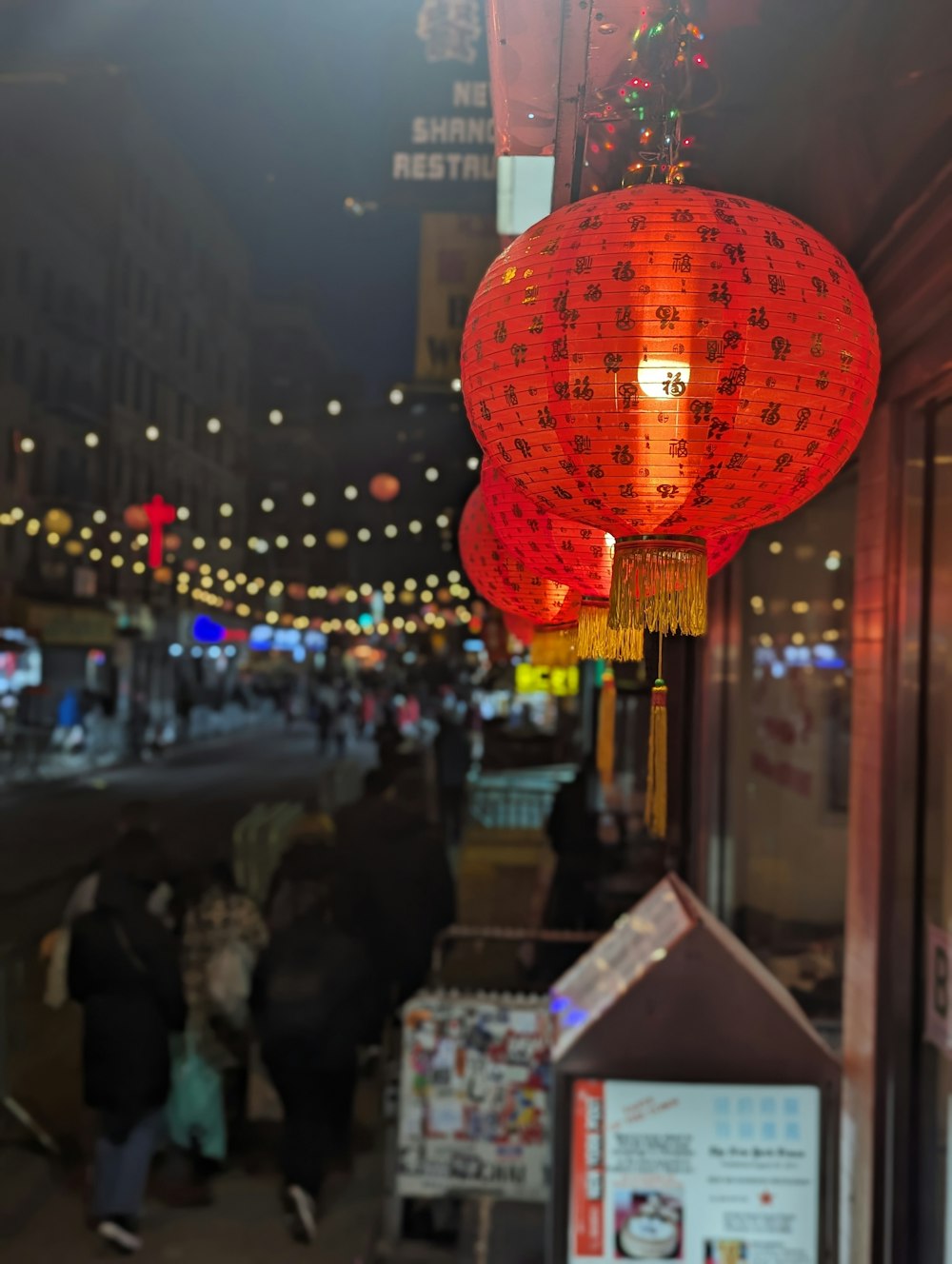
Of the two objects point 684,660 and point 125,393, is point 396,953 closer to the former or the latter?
point 684,660

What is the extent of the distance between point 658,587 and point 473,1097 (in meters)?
3.54

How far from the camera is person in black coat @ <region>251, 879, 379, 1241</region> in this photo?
18.6 feet

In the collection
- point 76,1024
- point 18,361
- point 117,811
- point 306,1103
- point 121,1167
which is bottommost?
point 117,811

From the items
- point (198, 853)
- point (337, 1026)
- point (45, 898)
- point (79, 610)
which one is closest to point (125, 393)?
point (79, 610)

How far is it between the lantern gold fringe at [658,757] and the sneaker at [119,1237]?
4.61 meters

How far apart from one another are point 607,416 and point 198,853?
52.7ft

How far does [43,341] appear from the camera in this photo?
1265 inches

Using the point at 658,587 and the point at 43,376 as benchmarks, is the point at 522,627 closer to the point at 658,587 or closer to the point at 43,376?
the point at 658,587

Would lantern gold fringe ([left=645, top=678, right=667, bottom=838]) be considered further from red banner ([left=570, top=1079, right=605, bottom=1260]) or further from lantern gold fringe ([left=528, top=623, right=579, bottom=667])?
lantern gold fringe ([left=528, top=623, right=579, bottom=667])

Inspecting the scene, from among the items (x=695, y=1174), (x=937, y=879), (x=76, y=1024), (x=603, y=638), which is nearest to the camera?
(x=603, y=638)

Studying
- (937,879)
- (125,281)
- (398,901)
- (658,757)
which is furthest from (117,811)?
(125,281)

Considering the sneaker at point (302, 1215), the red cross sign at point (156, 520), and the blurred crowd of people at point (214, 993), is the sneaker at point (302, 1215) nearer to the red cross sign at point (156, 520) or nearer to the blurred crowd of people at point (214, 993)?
the blurred crowd of people at point (214, 993)

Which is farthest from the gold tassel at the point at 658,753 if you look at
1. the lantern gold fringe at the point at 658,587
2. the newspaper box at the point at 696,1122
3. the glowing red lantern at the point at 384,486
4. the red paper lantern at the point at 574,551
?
the glowing red lantern at the point at 384,486

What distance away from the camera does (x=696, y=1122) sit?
342 centimetres
